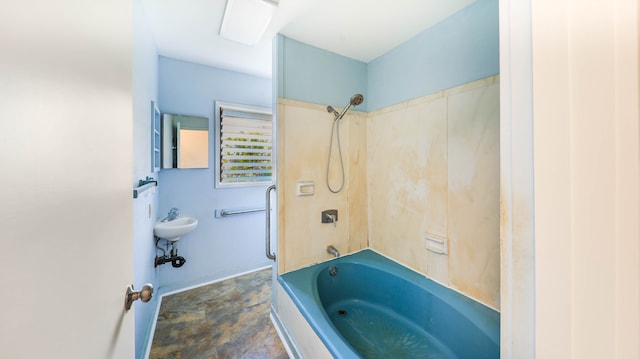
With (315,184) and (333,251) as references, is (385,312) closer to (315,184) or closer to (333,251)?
(333,251)

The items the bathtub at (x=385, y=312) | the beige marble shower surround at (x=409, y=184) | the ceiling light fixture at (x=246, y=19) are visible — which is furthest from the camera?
the ceiling light fixture at (x=246, y=19)

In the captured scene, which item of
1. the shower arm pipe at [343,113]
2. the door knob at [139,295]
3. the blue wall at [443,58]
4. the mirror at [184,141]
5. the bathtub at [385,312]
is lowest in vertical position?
the bathtub at [385,312]

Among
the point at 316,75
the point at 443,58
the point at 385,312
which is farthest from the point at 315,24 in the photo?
the point at 385,312

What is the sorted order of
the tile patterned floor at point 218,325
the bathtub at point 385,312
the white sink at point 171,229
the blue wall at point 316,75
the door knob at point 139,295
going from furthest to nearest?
the white sink at point 171,229 < the blue wall at point 316,75 < the tile patterned floor at point 218,325 < the bathtub at point 385,312 < the door knob at point 139,295

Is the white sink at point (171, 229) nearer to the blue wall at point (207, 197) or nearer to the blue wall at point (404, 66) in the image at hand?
the blue wall at point (207, 197)

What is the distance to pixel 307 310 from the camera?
1351mm

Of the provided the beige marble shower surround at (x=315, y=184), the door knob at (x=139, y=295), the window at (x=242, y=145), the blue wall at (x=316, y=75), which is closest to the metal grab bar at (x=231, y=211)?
the window at (x=242, y=145)

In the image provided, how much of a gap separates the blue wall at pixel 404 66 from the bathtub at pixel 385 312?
4.74 feet

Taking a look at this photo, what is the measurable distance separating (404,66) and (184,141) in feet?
7.51

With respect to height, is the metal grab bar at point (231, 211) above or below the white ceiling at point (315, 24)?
below

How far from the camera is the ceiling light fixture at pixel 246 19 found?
1424 mm

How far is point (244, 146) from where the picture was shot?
8.63ft

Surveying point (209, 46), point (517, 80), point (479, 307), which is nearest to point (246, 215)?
point (209, 46)

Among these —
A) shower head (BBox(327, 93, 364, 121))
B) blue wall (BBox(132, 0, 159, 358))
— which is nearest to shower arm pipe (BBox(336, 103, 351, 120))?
shower head (BBox(327, 93, 364, 121))
